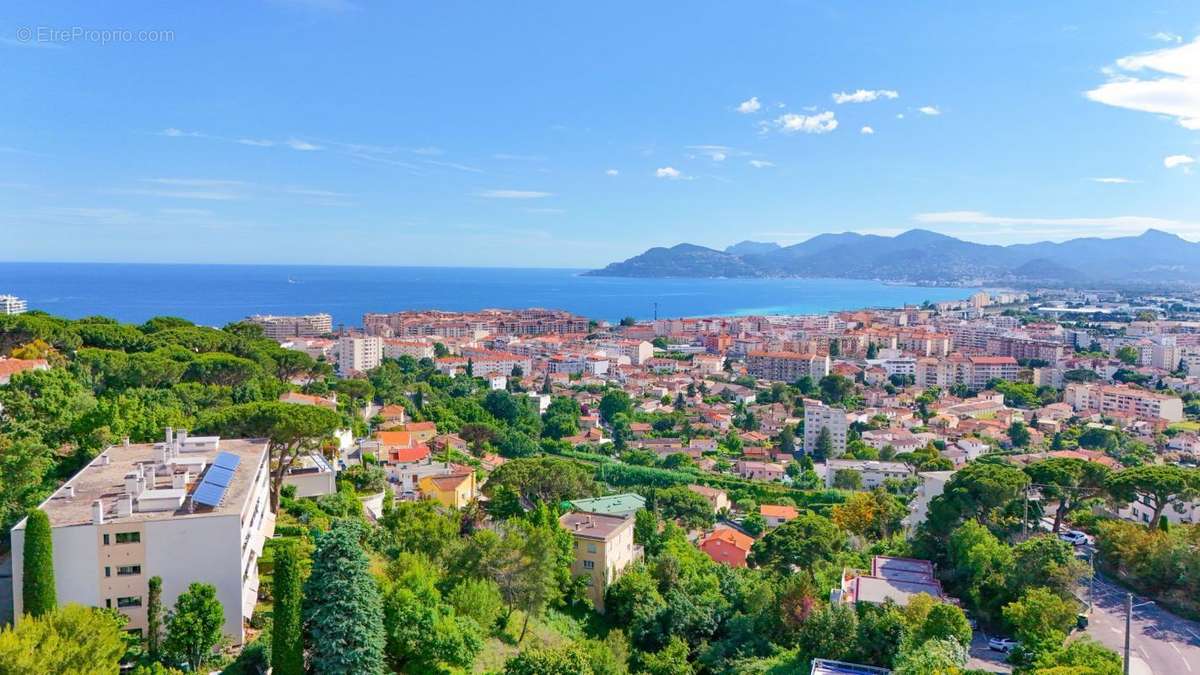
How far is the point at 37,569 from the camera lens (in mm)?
9031

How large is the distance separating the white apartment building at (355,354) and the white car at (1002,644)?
43929 millimetres

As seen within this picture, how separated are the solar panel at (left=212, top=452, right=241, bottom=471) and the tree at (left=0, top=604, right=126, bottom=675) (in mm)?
3065

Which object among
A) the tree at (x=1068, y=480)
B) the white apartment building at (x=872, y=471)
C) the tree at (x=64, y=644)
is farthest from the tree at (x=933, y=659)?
the white apartment building at (x=872, y=471)

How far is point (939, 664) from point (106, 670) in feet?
28.8

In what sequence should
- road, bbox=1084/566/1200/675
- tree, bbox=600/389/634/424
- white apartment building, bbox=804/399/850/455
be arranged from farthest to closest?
tree, bbox=600/389/634/424
white apartment building, bbox=804/399/850/455
road, bbox=1084/566/1200/675

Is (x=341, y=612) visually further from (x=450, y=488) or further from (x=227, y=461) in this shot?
(x=450, y=488)

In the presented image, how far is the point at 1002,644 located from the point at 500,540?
7.49 m

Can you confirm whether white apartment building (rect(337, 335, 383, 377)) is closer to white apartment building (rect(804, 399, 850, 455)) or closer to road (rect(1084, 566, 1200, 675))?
white apartment building (rect(804, 399, 850, 455))

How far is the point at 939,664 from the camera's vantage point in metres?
9.52

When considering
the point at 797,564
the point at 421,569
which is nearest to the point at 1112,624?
the point at 797,564

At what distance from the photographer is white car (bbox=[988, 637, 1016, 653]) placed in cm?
1179

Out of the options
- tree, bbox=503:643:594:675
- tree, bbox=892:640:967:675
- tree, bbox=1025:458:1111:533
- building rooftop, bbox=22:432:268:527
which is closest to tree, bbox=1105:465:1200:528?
tree, bbox=1025:458:1111:533

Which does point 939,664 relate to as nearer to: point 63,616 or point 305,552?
point 305,552

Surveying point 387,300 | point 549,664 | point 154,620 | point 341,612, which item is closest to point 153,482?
point 154,620
